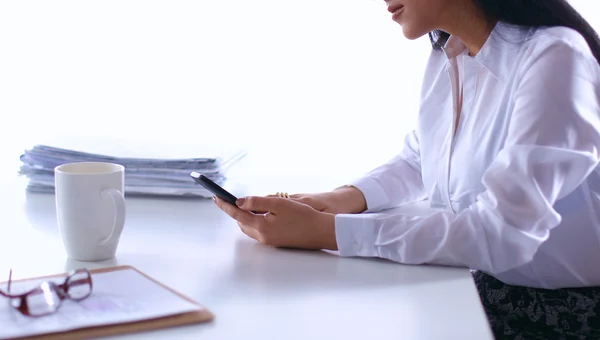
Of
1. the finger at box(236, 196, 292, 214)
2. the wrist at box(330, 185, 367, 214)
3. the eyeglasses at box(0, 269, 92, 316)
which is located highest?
the finger at box(236, 196, 292, 214)

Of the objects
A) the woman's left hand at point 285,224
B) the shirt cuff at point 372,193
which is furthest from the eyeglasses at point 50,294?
the shirt cuff at point 372,193

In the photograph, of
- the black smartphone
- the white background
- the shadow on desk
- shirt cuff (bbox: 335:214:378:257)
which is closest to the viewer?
the shadow on desk

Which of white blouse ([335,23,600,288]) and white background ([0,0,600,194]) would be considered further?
white background ([0,0,600,194])

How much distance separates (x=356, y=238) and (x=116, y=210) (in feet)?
1.12

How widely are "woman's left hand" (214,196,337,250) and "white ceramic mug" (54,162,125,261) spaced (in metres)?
0.21

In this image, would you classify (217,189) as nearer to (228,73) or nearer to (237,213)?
(237,213)

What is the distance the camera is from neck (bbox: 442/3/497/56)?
1.49 m

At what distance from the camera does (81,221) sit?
112 centimetres

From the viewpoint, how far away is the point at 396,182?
1568 mm

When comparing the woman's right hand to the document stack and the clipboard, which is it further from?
the clipboard

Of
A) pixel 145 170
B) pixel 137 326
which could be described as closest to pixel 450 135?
pixel 145 170

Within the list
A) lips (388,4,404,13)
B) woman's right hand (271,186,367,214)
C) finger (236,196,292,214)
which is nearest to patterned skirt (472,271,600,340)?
woman's right hand (271,186,367,214)

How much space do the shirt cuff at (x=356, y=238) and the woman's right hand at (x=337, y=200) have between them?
0.26 meters

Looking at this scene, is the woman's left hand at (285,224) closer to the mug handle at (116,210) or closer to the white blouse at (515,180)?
the white blouse at (515,180)
